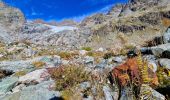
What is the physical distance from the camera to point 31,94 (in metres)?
8.18

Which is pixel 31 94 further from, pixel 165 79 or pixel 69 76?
pixel 165 79

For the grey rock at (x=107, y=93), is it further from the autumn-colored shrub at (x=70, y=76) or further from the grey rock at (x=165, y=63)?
the grey rock at (x=165, y=63)

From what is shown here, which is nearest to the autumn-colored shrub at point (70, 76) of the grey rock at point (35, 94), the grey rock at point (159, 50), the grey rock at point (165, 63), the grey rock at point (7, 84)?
the grey rock at point (35, 94)

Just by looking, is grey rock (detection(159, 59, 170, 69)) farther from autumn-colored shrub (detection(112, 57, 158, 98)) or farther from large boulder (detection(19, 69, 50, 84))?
large boulder (detection(19, 69, 50, 84))

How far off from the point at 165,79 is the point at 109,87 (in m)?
1.35

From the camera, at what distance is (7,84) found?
392 inches

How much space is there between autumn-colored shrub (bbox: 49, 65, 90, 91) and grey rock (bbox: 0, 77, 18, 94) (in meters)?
1.51

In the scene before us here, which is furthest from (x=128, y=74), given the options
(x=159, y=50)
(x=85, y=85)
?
(x=159, y=50)

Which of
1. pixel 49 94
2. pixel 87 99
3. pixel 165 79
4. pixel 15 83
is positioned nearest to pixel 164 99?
pixel 165 79

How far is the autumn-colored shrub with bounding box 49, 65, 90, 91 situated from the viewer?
27.1 feet

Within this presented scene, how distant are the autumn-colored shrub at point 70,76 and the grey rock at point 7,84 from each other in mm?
1507

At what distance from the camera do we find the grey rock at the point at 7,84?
957cm

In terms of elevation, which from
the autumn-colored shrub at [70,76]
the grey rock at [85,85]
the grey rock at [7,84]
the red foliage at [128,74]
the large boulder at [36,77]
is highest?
the red foliage at [128,74]

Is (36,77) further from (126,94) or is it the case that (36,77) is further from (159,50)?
(159,50)
